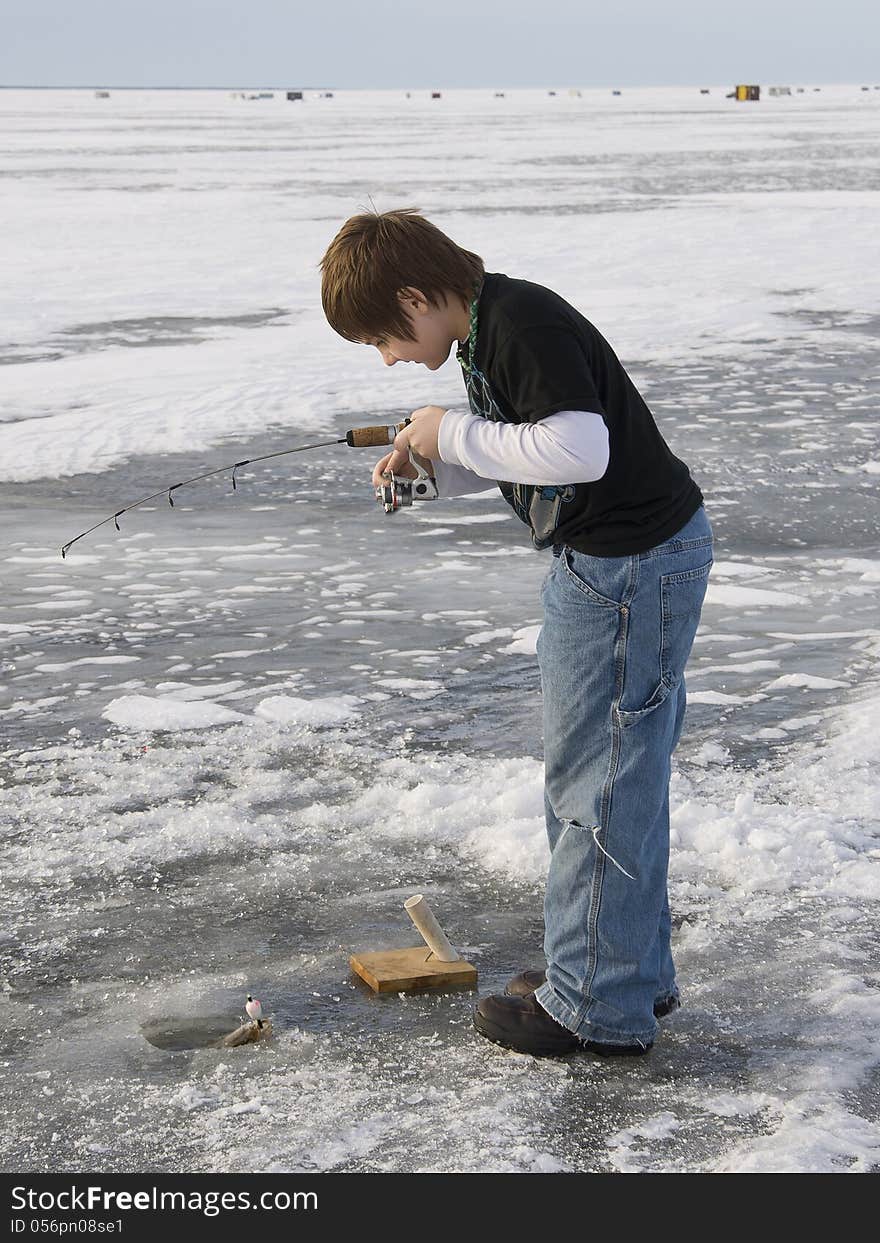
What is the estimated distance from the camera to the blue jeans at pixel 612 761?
9.34ft

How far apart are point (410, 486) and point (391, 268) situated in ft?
1.54

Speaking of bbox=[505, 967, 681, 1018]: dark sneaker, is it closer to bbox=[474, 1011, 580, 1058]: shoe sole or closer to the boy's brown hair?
bbox=[474, 1011, 580, 1058]: shoe sole

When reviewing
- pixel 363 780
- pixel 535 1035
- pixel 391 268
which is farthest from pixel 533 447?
pixel 363 780

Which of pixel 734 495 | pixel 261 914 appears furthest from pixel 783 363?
pixel 261 914

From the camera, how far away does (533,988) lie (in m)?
3.23

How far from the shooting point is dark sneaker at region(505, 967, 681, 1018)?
318 centimetres

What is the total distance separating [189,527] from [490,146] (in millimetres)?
42889

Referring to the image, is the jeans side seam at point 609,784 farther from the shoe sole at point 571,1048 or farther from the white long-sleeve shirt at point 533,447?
the white long-sleeve shirt at point 533,447

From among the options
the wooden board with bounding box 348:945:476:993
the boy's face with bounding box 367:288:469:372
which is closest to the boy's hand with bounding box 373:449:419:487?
the boy's face with bounding box 367:288:469:372

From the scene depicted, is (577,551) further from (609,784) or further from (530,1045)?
(530,1045)


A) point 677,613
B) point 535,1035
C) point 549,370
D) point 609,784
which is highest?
point 549,370

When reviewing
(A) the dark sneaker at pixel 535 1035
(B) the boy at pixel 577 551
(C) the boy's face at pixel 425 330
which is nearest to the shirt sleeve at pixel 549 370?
(B) the boy at pixel 577 551

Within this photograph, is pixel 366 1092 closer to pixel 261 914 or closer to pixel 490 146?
pixel 261 914

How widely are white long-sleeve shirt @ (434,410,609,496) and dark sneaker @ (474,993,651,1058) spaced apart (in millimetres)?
1036
